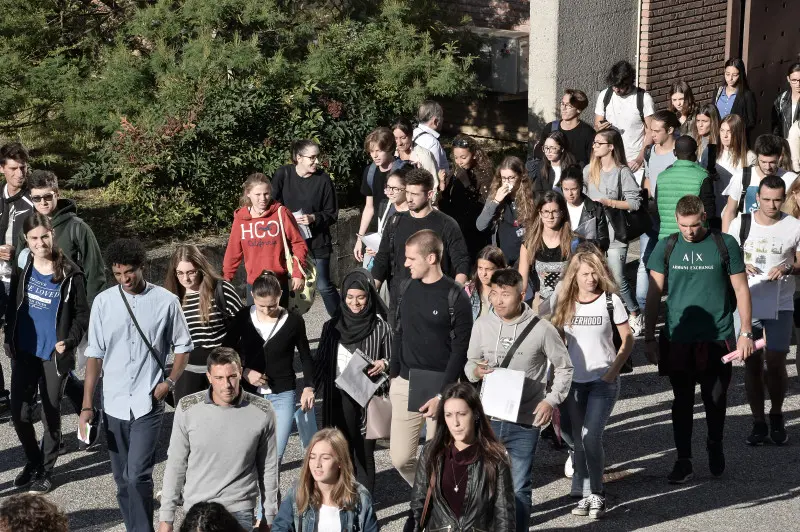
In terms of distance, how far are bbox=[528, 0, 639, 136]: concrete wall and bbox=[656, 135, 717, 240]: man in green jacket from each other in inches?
191

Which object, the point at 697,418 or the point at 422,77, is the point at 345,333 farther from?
the point at 422,77

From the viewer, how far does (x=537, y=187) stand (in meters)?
11.3

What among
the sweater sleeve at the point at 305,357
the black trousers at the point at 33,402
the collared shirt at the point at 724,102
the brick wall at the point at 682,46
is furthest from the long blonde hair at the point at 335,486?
the brick wall at the point at 682,46

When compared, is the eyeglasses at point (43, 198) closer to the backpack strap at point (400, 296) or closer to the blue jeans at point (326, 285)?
the backpack strap at point (400, 296)

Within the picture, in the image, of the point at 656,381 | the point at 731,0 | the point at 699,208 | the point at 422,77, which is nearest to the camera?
the point at 699,208

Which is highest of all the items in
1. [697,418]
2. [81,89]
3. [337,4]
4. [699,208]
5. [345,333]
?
[337,4]

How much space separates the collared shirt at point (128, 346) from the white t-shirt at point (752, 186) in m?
5.25

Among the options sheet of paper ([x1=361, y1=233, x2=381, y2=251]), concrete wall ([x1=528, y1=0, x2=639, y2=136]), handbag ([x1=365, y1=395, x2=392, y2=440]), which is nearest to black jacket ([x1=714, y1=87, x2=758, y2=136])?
concrete wall ([x1=528, y1=0, x2=639, y2=136])

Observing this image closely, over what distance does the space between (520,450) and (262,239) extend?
3.35 m

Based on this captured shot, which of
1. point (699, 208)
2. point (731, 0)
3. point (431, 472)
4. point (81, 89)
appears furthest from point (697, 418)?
point (731, 0)

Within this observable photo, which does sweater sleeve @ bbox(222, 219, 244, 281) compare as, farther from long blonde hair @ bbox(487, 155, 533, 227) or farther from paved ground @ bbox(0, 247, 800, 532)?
long blonde hair @ bbox(487, 155, 533, 227)

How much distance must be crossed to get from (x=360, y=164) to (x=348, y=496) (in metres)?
8.24

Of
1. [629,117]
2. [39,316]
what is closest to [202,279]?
[39,316]

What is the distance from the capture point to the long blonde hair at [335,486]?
6.18m
